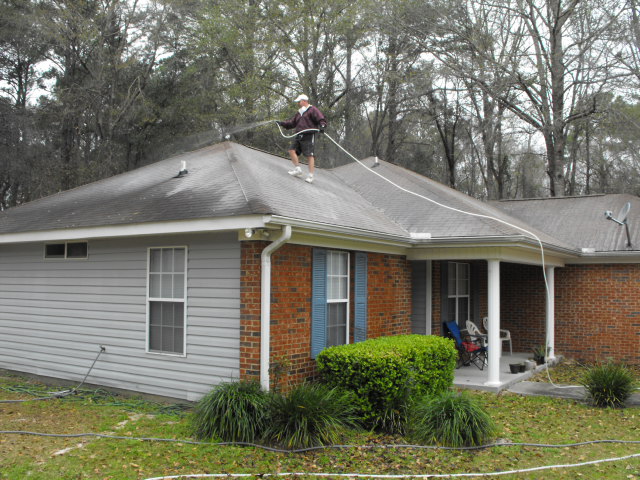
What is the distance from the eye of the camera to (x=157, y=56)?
24.9m

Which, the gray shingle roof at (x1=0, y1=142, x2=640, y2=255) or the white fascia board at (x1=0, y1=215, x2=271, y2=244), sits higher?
the gray shingle roof at (x1=0, y1=142, x2=640, y2=255)

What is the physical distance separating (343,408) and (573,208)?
1227cm

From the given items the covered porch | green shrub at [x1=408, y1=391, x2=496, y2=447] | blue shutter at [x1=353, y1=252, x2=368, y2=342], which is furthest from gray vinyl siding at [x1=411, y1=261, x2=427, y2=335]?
green shrub at [x1=408, y1=391, x2=496, y2=447]

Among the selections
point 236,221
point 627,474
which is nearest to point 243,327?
point 236,221

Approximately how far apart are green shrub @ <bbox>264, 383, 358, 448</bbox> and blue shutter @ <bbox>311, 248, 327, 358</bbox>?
170 cm

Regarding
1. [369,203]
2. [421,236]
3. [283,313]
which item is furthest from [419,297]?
[283,313]

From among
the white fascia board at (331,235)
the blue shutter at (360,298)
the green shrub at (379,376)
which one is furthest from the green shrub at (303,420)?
the blue shutter at (360,298)

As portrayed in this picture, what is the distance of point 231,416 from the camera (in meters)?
6.42

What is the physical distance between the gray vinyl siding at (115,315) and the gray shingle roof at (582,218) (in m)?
9.76

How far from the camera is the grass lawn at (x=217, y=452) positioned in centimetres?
563

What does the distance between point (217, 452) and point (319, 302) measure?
117 inches

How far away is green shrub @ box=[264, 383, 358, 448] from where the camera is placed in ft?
20.3

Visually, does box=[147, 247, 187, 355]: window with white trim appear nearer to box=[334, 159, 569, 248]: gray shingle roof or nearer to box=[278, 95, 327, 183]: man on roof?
box=[278, 95, 327, 183]: man on roof

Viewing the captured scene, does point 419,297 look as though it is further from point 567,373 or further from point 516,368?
point 567,373
